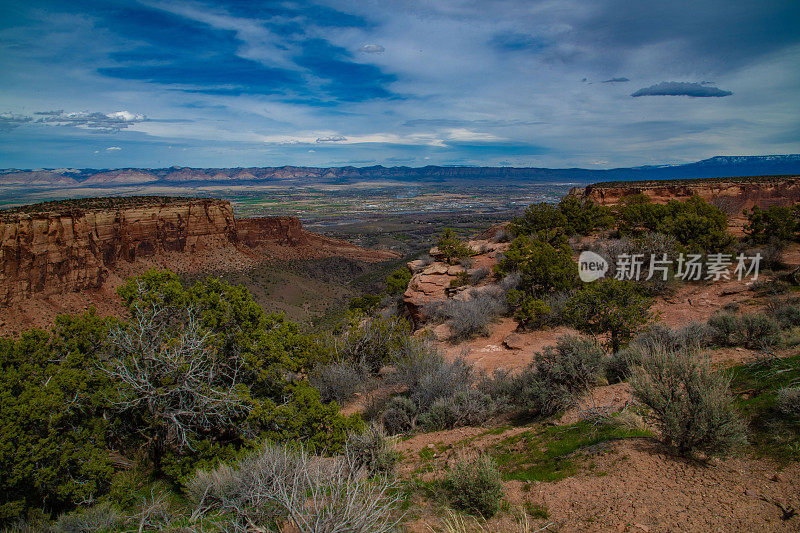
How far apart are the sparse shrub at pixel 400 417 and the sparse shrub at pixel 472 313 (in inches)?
247

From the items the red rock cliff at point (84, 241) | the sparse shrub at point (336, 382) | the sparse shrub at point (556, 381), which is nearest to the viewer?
the sparse shrub at point (556, 381)

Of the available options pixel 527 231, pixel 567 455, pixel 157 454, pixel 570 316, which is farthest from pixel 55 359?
pixel 527 231

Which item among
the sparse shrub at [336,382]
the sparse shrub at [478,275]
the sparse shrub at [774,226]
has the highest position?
the sparse shrub at [774,226]

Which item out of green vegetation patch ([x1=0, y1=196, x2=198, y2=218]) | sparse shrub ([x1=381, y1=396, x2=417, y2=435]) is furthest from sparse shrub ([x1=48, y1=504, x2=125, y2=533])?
green vegetation patch ([x1=0, y1=196, x2=198, y2=218])

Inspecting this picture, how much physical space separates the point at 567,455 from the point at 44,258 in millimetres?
42264

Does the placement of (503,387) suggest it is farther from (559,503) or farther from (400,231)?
(400,231)

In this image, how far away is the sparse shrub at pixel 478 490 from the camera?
5281mm

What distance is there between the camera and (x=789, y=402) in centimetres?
548

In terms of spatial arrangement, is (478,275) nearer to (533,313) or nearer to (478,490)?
(533,313)

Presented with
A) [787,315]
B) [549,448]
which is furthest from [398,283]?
[549,448]

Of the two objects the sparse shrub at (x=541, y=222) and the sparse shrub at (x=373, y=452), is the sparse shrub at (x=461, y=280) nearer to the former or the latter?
the sparse shrub at (x=541, y=222)

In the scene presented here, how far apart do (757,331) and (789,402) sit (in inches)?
206

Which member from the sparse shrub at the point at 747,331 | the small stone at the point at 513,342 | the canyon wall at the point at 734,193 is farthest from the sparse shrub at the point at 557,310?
the canyon wall at the point at 734,193

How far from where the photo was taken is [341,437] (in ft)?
27.6
